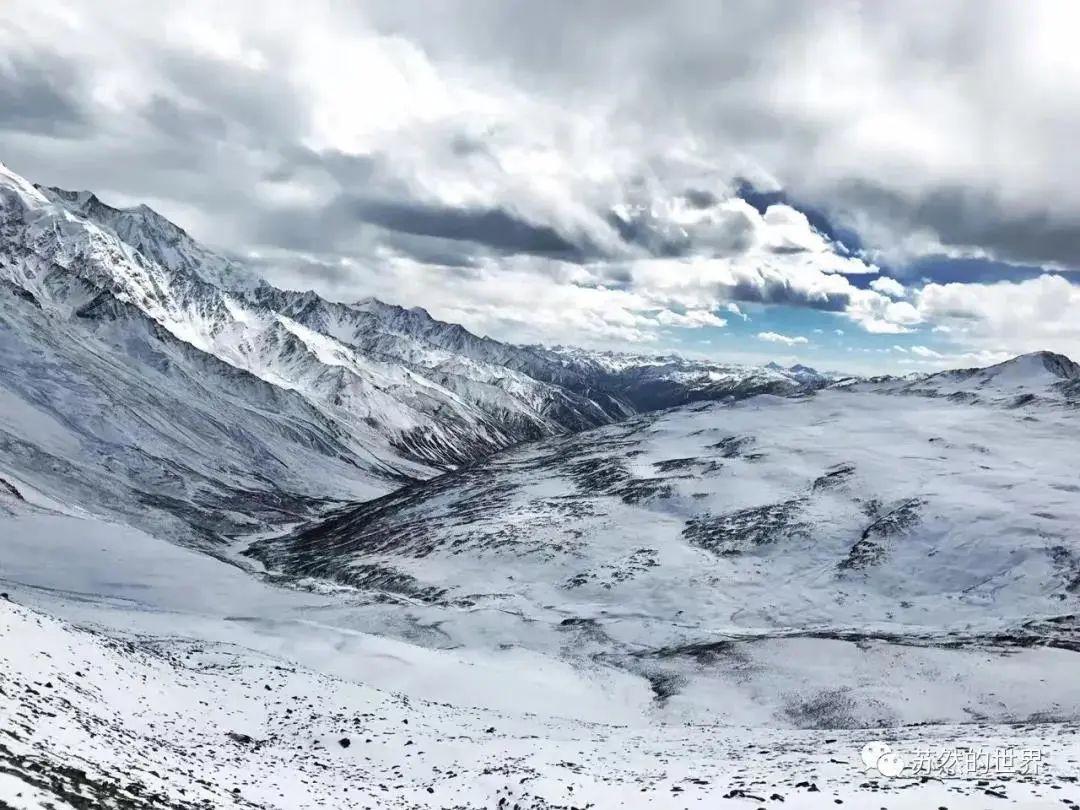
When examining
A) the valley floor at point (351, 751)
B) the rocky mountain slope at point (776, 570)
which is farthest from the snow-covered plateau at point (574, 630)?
the rocky mountain slope at point (776, 570)

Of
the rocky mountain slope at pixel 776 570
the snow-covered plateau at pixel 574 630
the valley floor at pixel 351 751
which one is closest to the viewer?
the valley floor at pixel 351 751

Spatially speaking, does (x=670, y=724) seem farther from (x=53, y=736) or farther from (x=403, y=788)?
(x=53, y=736)

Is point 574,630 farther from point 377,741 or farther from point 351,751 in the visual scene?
point 351,751

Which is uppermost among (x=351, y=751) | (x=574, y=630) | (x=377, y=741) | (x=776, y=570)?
(x=776, y=570)

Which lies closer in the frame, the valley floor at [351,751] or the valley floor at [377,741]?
the valley floor at [351,751]

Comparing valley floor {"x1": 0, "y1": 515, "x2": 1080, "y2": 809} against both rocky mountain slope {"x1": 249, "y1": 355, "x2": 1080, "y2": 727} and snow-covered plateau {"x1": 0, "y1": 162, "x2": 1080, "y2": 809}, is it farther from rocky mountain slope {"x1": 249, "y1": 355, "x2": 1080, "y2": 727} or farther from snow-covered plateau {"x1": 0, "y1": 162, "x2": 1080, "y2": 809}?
rocky mountain slope {"x1": 249, "y1": 355, "x2": 1080, "y2": 727}

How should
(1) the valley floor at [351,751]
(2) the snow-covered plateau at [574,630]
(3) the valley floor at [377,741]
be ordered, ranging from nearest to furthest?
1. (1) the valley floor at [351,751]
2. (3) the valley floor at [377,741]
3. (2) the snow-covered plateau at [574,630]

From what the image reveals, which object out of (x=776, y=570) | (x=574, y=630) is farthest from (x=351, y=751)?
(x=776, y=570)

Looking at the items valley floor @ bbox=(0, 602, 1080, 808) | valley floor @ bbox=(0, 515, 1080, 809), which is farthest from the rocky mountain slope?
valley floor @ bbox=(0, 602, 1080, 808)

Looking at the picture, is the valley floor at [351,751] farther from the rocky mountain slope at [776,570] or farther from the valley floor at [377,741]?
the rocky mountain slope at [776,570]

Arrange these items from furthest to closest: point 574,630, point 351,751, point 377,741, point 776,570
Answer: point 776,570
point 574,630
point 377,741
point 351,751
